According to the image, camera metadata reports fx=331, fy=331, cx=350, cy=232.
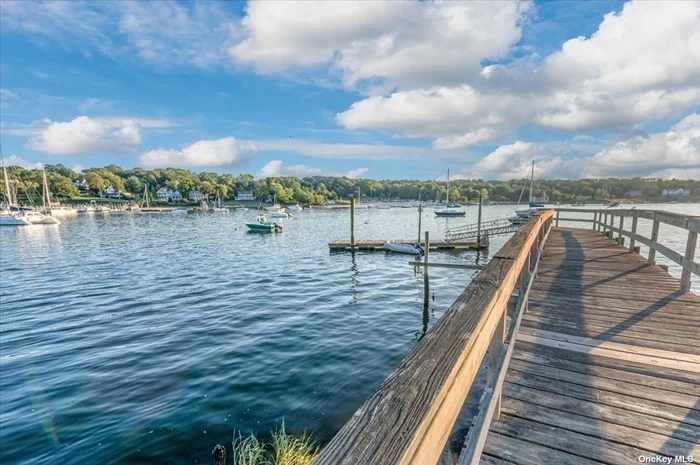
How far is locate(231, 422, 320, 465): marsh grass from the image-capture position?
195 inches

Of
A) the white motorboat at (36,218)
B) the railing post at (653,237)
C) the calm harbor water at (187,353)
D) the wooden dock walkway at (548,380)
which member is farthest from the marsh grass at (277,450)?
the white motorboat at (36,218)

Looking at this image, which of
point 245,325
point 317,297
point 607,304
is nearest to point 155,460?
point 245,325

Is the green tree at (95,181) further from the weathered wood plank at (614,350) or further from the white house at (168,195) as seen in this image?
the weathered wood plank at (614,350)

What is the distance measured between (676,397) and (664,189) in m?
196

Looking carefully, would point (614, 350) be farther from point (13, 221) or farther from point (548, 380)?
point (13, 221)

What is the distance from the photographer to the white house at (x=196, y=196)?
13012cm

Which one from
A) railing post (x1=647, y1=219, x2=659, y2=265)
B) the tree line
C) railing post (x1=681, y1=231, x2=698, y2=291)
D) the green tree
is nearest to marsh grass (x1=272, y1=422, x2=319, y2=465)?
railing post (x1=681, y1=231, x2=698, y2=291)

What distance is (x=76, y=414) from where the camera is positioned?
632 centimetres

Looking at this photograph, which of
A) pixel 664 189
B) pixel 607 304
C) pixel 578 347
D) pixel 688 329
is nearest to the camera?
pixel 578 347

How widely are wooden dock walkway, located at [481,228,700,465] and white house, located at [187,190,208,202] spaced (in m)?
139

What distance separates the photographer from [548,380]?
2984 mm

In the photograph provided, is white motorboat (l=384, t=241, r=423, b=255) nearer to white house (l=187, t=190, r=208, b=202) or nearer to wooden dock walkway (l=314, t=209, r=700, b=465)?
wooden dock walkway (l=314, t=209, r=700, b=465)

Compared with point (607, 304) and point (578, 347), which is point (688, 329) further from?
point (578, 347)

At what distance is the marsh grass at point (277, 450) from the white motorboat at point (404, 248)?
19.6 meters
